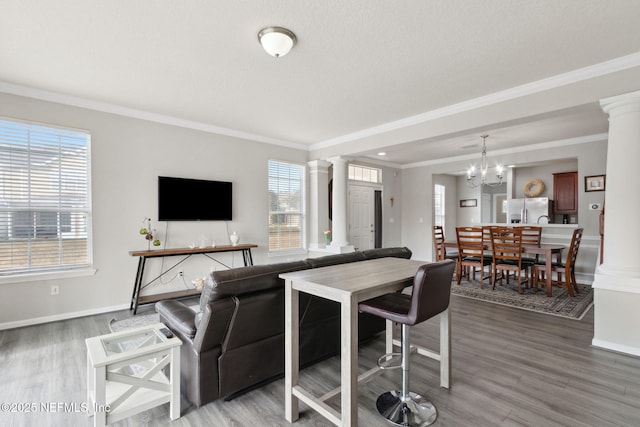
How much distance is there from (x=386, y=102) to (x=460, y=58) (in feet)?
3.73

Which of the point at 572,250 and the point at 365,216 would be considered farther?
the point at 365,216

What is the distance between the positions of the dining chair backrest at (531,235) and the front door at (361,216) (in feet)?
10.2

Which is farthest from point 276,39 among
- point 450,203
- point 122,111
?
point 450,203

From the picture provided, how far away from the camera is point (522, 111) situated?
10.8ft

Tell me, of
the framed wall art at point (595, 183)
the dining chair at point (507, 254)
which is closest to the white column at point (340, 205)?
the dining chair at point (507, 254)

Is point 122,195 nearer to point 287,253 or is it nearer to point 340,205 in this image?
point 287,253

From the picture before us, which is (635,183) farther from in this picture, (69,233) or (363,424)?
(69,233)

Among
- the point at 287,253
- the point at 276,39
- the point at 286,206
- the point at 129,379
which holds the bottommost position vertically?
the point at 129,379

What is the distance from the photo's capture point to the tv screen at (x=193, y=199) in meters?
4.30

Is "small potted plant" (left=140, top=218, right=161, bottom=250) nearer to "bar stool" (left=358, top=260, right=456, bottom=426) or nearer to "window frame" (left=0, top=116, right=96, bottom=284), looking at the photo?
"window frame" (left=0, top=116, right=96, bottom=284)

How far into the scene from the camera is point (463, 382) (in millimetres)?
2242

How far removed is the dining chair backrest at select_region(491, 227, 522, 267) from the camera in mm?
4668

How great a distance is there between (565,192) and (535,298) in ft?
13.5

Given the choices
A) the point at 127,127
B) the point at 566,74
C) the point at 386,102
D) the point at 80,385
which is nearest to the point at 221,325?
the point at 80,385
